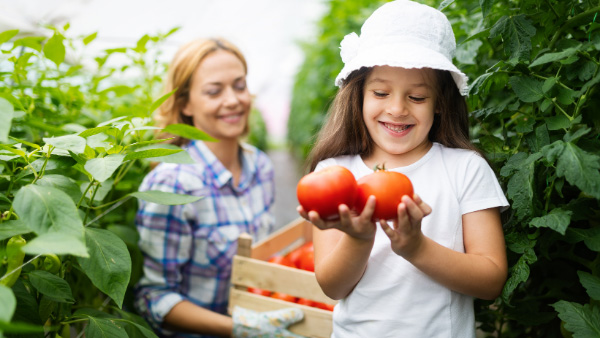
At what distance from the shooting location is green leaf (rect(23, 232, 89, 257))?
0.88 metres

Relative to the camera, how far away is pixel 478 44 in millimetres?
1704

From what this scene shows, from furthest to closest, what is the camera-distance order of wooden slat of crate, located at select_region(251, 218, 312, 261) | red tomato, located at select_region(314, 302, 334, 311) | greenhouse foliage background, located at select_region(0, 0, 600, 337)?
1. wooden slat of crate, located at select_region(251, 218, 312, 261)
2. red tomato, located at select_region(314, 302, 334, 311)
3. greenhouse foliage background, located at select_region(0, 0, 600, 337)

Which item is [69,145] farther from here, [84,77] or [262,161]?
[262,161]

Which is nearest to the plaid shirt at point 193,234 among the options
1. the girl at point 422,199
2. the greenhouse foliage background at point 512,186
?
the greenhouse foliage background at point 512,186

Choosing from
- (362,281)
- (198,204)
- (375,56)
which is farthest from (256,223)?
(375,56)

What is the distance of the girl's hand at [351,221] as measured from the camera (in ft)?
3.59

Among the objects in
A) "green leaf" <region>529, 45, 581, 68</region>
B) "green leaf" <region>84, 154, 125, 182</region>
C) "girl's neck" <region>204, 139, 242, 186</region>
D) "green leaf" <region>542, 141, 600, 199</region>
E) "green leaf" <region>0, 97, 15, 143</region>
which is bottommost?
"girl's neck" <region>204, 139, 242, 186</region>

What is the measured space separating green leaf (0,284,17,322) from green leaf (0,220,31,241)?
0.27 meters

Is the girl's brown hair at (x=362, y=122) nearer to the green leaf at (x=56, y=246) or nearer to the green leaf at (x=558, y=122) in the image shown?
the green leaf at (x=558, y=122)

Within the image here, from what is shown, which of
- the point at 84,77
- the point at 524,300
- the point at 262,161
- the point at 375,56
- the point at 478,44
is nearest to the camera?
the point at 375,56

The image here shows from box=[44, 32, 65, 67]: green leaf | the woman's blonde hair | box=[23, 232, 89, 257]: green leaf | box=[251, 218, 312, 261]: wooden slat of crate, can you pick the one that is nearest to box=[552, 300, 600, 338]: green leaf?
box=[23, 232, 89, 257]: green leaf

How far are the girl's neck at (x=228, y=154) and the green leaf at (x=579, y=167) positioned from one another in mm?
1821

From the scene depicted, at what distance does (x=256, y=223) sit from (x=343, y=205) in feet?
5.32

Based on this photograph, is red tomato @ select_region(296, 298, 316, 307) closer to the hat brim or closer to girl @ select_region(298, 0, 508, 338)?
girl @ select_region(298, 0, 508, 338)
